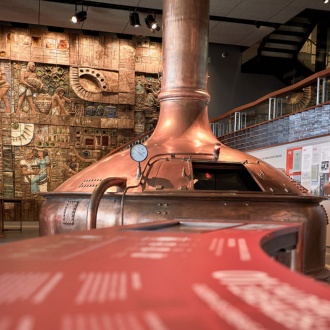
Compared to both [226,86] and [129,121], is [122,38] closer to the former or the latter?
[129,121]

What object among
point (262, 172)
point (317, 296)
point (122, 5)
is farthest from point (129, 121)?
point (317, 296)

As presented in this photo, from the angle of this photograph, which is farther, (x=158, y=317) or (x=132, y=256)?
(x=132, y=256)

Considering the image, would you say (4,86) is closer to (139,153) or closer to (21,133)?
(21,133)

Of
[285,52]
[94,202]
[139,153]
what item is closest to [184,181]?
[139,153]

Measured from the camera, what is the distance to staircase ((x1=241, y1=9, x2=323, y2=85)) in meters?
11.0

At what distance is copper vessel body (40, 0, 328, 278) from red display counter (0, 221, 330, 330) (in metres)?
1.58

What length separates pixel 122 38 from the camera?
11.8 m

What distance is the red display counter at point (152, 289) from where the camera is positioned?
24.4 inches

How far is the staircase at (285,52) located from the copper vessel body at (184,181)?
724cm

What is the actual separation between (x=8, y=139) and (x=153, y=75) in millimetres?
4348

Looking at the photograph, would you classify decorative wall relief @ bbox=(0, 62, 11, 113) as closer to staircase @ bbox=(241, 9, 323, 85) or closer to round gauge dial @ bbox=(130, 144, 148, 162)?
staircase @ bbox=(241, 9, 323, 85)

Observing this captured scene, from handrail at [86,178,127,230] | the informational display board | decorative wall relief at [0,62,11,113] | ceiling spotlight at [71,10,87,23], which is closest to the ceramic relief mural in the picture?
decorative wall relief at [0,62,11,113]

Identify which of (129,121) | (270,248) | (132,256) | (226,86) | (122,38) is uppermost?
(122,38)

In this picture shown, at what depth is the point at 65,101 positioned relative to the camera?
11305 millimetres
